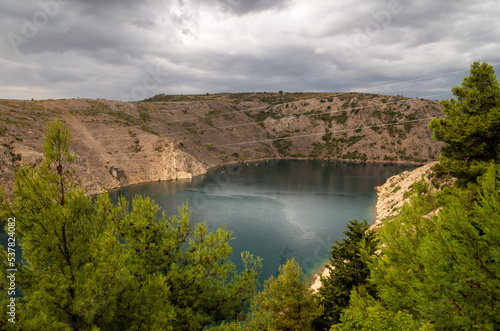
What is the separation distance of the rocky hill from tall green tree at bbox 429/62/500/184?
229 ft

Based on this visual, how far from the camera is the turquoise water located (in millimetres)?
44281

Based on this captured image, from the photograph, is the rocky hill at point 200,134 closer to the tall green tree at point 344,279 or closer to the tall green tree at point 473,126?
the tall green tree at point 344,279

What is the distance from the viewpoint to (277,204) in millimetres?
69250

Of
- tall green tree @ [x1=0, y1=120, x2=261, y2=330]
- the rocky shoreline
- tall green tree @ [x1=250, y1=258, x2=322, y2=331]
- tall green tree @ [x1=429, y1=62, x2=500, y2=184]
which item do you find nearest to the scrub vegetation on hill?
tall green tree @ [x1=0, y1=120, x2=261, y2=330]

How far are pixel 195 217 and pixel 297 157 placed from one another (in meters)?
113

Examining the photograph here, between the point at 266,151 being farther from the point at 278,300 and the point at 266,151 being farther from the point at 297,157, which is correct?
the point at 278,300

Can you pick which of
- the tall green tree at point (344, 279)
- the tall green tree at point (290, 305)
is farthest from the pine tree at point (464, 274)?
the tall green tree at point (290, 305)

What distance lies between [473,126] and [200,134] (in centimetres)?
12878

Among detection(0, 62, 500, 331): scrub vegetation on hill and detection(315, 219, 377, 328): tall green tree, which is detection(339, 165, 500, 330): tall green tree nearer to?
detection(0, 62, 500, 331): scrub vegetation on hill

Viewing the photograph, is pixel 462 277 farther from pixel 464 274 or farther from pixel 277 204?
pixel 277 204

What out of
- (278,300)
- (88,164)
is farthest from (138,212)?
(88,164)

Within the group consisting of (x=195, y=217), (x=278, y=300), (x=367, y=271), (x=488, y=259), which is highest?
(x=488, y=259)

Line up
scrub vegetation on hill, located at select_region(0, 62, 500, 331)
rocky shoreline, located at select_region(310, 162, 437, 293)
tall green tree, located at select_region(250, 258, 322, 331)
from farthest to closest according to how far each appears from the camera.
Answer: rocky shoreline, located at select_region(310, 162, 437, 293)
tall green tree, located at select_region(250, 258, 322, 331)
scrub vegetation on hill, located at select_region(0, 62, 500, 331)

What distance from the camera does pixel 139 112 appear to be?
442 ft
